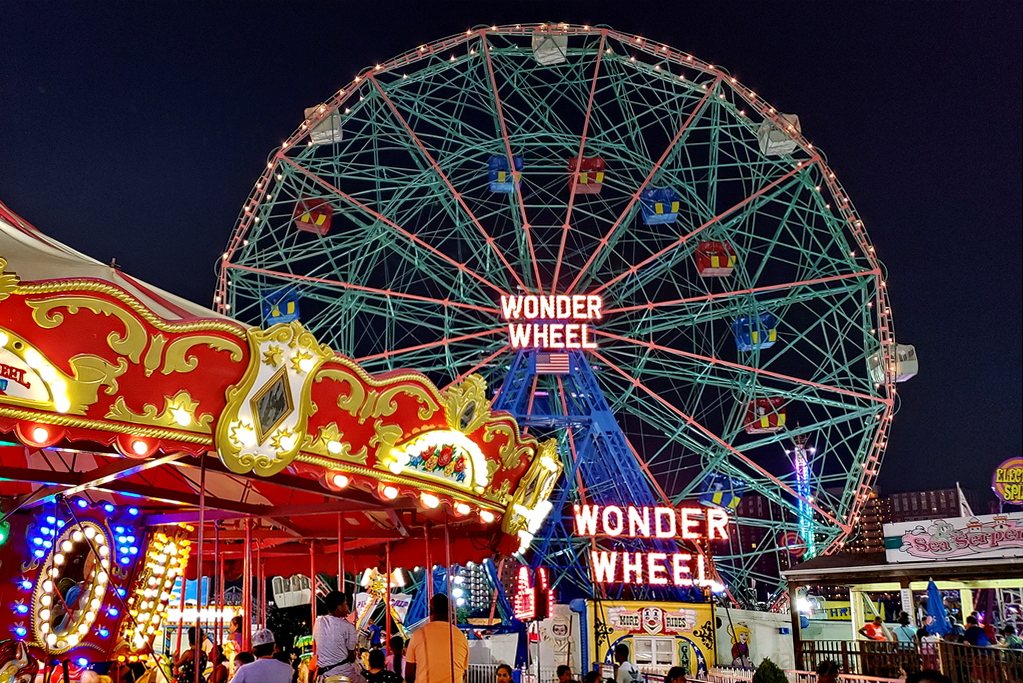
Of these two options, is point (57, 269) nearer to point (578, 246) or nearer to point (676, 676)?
point (676, 676)

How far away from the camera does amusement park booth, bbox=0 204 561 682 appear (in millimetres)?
6121

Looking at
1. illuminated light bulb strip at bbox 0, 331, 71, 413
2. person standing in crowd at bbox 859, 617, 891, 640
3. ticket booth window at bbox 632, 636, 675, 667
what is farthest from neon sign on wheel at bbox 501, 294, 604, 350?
illuminated light bulb strip at bbox 0, 331, 71, 413

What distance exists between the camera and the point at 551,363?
22.0 metres

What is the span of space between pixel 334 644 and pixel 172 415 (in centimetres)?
225

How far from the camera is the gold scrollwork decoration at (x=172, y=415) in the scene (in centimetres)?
643

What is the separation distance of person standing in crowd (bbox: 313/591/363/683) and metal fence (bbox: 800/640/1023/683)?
4.47 metres

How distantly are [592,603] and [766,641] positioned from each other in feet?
14.5

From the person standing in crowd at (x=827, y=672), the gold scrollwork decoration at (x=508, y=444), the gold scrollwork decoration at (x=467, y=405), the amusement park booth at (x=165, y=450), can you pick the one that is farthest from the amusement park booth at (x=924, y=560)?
the gold scrollwork decoration at (x=467, y=405)

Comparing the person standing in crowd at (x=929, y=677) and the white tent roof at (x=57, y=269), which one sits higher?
the white tent roof at (x=57, y=269)

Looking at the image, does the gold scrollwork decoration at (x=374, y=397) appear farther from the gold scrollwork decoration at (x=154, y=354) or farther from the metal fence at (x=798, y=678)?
the metal fence at (x=798, y=678)

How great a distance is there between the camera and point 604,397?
2245cm

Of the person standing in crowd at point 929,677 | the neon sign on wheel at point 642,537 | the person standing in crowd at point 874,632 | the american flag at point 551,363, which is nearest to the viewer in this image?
the person standing in crowd at point 929,677

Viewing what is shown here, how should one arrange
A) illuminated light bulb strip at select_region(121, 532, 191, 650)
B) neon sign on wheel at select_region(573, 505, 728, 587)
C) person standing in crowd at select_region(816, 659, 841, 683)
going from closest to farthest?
person standing in crowd at select_region(816, 659, 841, 683) < illuminated light bulb strip at select_region(121, 532, 191, 650) < neon sign on wheel at select_region(573, 505, 728, 587)

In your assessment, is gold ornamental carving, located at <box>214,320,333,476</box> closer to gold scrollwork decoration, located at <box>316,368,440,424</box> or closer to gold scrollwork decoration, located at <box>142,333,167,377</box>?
gold scrollwork decoration, located at <box>316,368,440,424</box>
